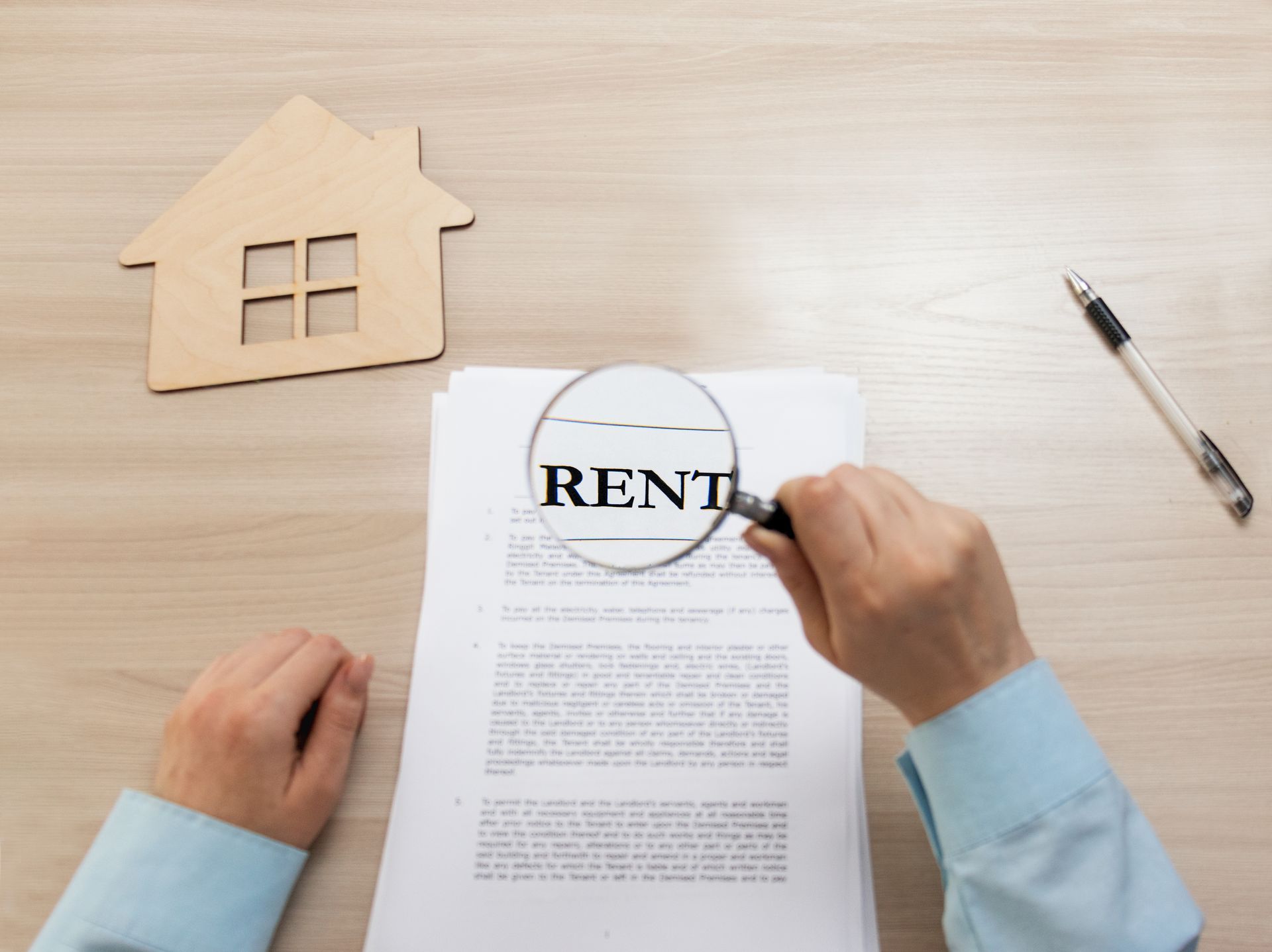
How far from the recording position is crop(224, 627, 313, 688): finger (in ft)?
2.27

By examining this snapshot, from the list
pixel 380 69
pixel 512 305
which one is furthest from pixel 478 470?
pixel 380 69

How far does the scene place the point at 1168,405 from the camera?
0.75 metres

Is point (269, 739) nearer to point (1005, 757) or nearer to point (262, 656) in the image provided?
point (262, 656)

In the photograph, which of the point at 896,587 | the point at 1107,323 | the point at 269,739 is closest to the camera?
the point at 896,587

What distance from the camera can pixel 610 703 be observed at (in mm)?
693

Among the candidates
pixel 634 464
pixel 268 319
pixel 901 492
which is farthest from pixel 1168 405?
pixel 268 319

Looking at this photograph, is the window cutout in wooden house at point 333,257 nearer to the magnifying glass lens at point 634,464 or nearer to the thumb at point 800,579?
the magnifying glass lens at point 634,464

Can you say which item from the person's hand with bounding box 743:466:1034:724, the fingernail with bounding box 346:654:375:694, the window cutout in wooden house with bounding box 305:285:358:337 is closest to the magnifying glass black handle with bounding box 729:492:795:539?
the person's hand with bounding box 743:466:1034:724

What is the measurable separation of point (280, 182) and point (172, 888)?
2.10 feet

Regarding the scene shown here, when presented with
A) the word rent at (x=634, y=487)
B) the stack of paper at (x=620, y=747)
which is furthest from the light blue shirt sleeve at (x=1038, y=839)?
the word rent at (x=634, y=487)

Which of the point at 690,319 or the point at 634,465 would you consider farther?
the point at 690,319

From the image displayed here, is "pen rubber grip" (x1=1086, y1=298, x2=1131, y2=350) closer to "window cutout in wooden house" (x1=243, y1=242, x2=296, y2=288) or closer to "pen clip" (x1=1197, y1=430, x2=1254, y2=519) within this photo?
"pen clip" (x1=1197, y1=430, x2=1254, y2=519)

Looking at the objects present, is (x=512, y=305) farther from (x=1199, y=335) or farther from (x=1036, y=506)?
(x=1199, y=335)

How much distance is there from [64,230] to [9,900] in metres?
0.61
